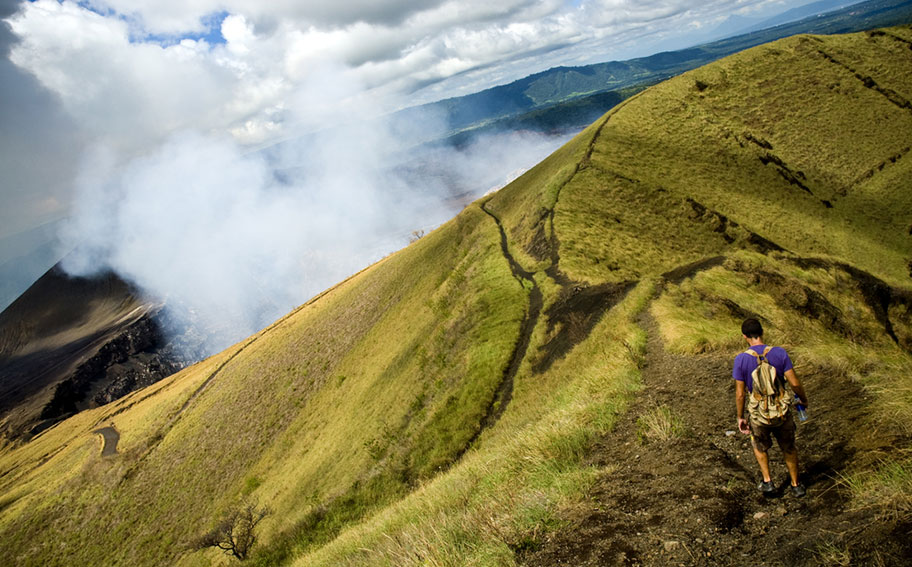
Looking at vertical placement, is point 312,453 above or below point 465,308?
below

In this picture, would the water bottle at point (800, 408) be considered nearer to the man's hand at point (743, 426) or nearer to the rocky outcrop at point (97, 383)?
the man's hand at point (743, 426)

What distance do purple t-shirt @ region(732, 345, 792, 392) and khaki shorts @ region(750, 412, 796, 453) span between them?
651mm

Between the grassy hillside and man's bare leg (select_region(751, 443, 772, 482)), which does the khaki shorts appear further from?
the grassy hillside

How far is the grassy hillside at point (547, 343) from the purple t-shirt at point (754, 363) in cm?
177

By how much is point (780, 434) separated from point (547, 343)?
2264 cm

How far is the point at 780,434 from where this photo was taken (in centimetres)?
711

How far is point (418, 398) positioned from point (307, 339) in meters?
32.7

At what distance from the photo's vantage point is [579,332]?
27109 mm

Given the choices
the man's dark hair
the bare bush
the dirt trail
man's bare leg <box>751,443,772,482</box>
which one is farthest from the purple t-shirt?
the bare bush

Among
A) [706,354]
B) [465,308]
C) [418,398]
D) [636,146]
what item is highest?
[636,146]

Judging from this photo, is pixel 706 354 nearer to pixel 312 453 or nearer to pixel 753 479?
pixel 753 479

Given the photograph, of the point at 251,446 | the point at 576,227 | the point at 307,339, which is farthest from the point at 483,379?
the point at 307,339

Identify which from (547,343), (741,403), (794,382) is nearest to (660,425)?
(741,403)

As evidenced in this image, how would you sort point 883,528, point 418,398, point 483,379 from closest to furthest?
point 883,528 → point 483,379 → point 418,398
